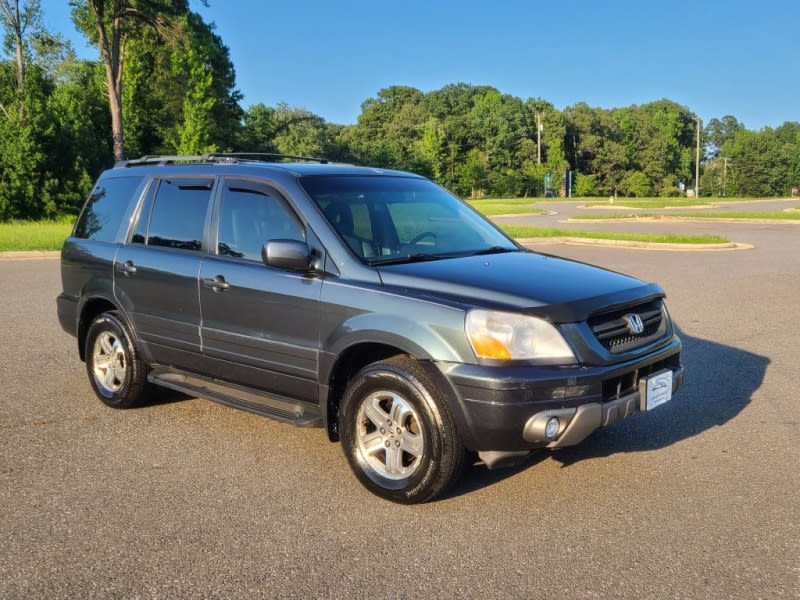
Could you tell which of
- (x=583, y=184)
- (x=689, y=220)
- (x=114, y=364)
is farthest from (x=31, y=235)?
(x=583, y=184)

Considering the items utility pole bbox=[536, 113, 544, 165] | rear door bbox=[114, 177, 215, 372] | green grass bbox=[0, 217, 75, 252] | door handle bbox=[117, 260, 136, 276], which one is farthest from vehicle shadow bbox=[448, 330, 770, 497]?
utility pole bbox=[536, 113, 544, 165]

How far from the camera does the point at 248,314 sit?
15.2 ft

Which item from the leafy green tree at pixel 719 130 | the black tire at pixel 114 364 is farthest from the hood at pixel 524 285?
the leafy green tree at pixel 719 130

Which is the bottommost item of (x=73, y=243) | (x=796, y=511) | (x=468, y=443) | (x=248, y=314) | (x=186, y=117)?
(x=796, y=511)

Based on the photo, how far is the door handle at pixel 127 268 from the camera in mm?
5496

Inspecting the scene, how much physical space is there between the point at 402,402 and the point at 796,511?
2.16m

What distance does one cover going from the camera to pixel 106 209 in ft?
19.9

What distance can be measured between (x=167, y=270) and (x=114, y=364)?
3.70 ft

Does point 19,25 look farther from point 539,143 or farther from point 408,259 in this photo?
point 539,143

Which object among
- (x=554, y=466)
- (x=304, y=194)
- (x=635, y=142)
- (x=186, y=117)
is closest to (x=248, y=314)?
(x=304, y=194)

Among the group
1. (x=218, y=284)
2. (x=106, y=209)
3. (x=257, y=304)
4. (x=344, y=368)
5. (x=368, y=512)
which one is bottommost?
(x=368, y=512)

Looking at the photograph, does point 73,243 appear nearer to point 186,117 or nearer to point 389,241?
point 389,241

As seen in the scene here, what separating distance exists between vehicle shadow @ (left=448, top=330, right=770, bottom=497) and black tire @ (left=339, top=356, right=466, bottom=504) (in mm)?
343

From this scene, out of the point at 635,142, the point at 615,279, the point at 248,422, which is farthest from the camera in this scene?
the point at 635,142
